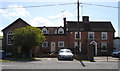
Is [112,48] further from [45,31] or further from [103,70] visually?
[103,70]

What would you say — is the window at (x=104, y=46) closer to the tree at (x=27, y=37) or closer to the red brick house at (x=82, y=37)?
the red brick house at (x=82, y=37)

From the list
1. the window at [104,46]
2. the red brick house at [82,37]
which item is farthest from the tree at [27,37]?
the window at [104,46]

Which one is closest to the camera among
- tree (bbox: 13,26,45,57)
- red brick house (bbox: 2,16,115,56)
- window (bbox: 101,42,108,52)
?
tree (bbox: 13,26,45,57)

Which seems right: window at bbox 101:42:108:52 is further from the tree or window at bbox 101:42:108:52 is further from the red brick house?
A: the tree

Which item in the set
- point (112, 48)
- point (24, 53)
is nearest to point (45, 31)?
point (24, 53)

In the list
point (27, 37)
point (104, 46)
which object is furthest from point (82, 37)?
point (27, 37)

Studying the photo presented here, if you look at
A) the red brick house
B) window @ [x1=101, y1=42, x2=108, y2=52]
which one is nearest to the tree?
the red brick house

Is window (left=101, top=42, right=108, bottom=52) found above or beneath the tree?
beneath

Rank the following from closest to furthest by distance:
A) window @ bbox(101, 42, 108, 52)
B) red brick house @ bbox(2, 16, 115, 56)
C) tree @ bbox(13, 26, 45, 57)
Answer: tree @ bbox(13, 26, 45, 57) < red brick house @ bbox(2, 16, 115, 56) < window @ bbox(101, 42, 108, 52)

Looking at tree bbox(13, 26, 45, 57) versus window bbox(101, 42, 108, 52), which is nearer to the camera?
tree bbox(13, 26, 45, 57)

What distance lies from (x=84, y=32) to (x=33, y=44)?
1456cm

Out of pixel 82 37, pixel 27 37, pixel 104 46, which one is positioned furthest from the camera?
pixel 104 46

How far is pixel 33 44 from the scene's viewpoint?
2812 cm

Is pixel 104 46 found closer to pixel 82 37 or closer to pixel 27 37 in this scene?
pixel 82 37
